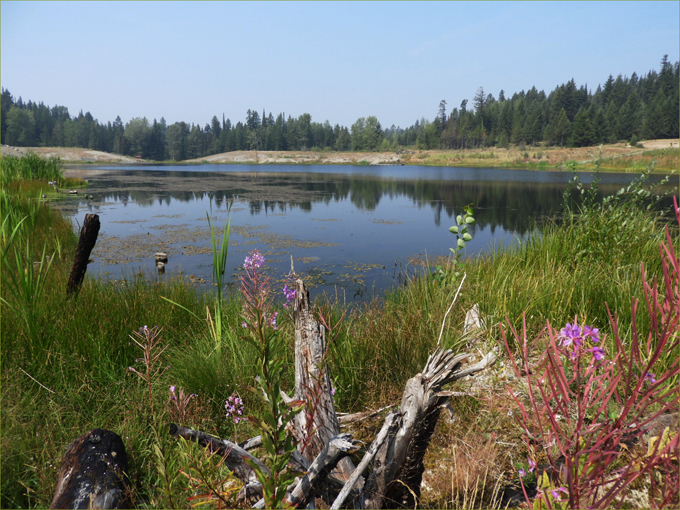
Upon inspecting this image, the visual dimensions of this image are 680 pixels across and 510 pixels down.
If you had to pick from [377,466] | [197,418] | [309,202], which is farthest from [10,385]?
[309,202]

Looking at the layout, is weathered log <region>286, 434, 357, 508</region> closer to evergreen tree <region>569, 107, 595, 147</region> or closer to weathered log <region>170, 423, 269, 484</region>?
weathered log <region>170, 423, 269, 484</region>

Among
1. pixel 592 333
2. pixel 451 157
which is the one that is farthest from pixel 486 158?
pixel 592 333

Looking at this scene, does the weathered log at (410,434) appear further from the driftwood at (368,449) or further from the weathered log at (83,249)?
the weathered log at (83,249)

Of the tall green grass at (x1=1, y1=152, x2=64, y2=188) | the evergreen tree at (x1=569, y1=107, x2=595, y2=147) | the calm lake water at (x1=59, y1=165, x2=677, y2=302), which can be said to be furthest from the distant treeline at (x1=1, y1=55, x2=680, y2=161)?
the tall green grass at (x1=1, y1=152, x2=64, y2=188)

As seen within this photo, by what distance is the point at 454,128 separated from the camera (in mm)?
86812

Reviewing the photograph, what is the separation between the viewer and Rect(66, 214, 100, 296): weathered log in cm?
320

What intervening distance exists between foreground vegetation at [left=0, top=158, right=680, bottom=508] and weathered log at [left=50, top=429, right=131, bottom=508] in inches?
5.0

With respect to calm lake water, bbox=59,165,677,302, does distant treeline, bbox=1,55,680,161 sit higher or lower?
higher

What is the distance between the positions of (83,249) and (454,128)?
92.4 metres

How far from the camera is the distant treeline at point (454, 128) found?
65.8 m

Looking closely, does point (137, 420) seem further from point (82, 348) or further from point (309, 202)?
point (309, 202)

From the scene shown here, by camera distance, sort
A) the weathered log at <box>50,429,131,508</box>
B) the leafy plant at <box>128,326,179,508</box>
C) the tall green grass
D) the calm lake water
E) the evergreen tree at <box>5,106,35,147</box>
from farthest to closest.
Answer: the evergreen tree at <box>5,106,35,147</box> → the tall green grass → the calm lake water → the weathered log at <box>50,429,131,508</box> → the leafy plant at <box>128,326,179,508</box>

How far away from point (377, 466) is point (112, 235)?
10.4 metres

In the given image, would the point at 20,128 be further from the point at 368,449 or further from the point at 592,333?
the point at 592,333
